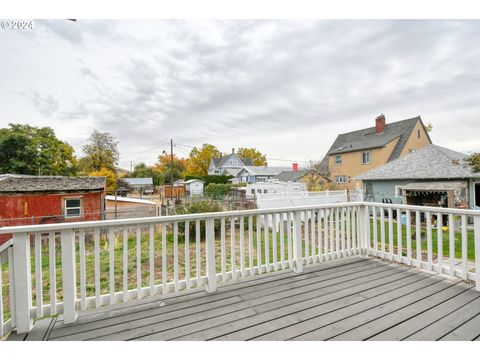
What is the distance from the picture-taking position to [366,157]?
1816cm

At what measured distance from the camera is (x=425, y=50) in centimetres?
414

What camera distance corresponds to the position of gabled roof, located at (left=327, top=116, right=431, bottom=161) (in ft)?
56.7

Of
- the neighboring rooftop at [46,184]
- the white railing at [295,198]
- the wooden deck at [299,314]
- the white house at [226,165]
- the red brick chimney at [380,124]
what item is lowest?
the wooden deck at [299,314]

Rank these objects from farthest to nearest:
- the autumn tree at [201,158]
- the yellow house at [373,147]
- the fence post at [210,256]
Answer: the autumn tree at [201,158] < the yellow house at [373,147] < the fence post at [210,256]

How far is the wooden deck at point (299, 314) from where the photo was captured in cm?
166

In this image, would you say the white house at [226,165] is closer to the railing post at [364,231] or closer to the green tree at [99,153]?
the green tree at [99,153]

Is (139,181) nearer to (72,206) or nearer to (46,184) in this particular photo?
(72,206)

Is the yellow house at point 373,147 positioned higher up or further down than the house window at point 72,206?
higher up

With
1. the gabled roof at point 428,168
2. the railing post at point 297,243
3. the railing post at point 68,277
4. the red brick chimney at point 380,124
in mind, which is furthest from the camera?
the red brick chimney at point 380,124

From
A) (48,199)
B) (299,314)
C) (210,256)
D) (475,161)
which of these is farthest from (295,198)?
(48,199)

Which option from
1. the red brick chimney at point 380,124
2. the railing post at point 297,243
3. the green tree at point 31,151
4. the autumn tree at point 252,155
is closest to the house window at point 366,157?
the red brick chimney at point 380,124

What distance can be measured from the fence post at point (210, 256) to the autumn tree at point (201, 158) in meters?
39.3

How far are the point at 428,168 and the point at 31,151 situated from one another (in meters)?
23.9
